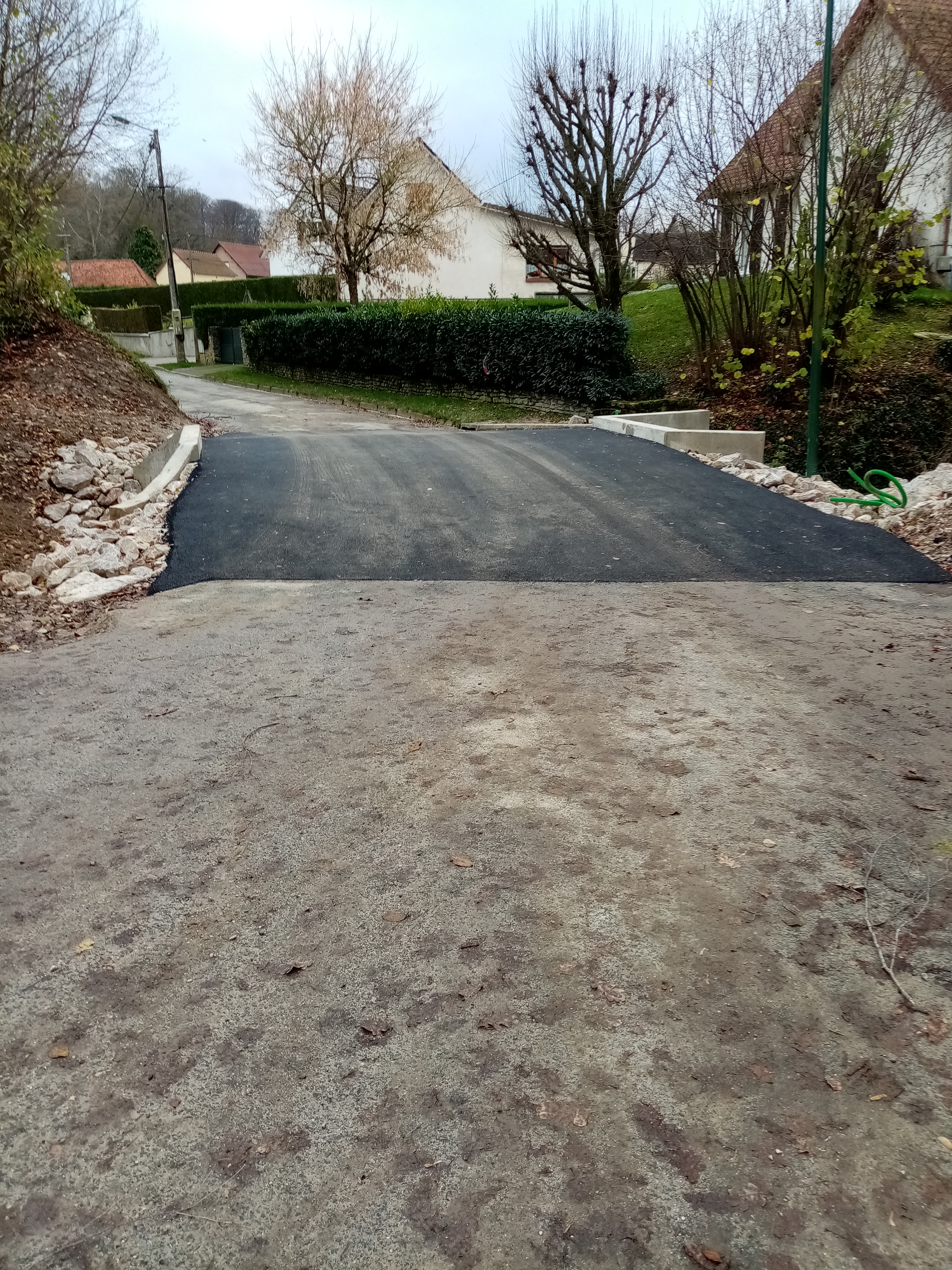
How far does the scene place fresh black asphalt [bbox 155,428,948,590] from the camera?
7723 millimetres

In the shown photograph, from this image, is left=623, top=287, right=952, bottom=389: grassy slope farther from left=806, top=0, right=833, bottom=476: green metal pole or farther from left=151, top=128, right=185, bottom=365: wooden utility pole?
left=151, top=128, right=185, bottom=365: wooden utility pole

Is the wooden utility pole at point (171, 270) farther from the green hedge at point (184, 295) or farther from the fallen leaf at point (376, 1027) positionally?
the fallen leaf at point (376, 1027)

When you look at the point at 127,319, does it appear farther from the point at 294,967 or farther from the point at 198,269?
the point at 294,967

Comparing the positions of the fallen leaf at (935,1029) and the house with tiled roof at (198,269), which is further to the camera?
the house with tiled roof at (198,269)

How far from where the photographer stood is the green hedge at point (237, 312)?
98.8 ft

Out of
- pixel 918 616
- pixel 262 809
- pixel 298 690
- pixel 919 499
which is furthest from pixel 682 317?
pixel 262 809

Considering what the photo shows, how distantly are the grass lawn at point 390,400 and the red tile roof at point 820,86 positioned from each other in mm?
4972

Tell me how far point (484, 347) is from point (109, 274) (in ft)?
160

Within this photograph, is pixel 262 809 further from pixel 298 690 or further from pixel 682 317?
pixel 682 317

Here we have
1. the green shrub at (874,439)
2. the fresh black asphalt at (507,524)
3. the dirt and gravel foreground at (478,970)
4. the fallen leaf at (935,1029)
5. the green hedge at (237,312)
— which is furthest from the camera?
the green hedge at (237,312)

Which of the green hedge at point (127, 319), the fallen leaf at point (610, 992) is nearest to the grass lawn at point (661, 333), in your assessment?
the fallen leaf at point (610, 992)

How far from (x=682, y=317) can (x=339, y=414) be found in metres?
7.39

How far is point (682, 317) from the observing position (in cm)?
1984

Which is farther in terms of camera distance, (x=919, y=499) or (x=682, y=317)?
(x=682, y=317)
